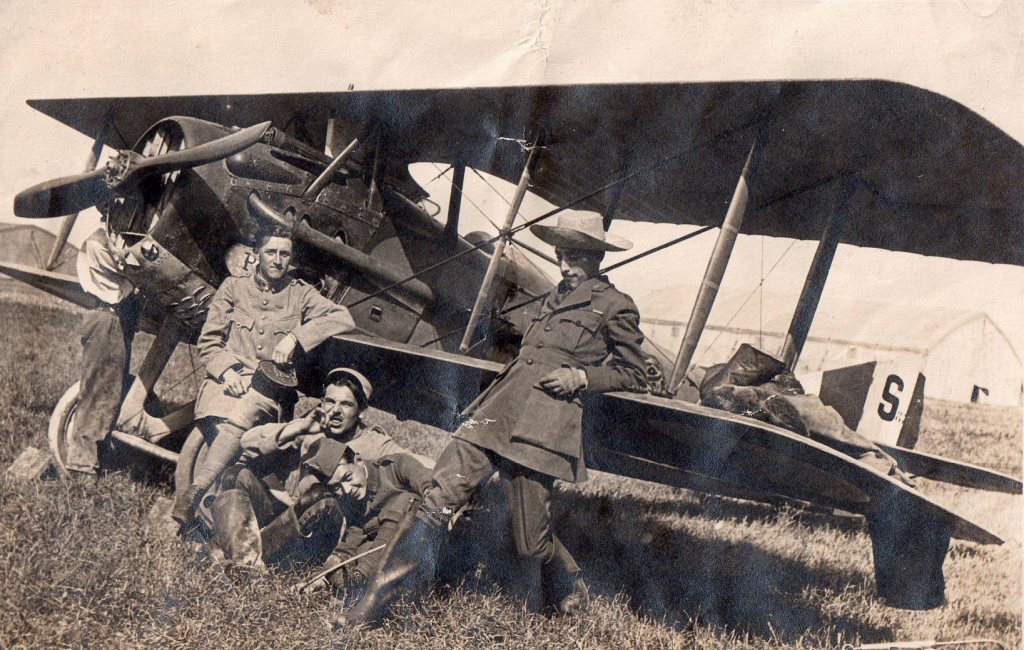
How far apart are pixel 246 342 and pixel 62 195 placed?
1674 mm

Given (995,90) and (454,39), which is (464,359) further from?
(995,90)

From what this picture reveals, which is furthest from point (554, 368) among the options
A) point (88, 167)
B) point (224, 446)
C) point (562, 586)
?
point (88, 167)

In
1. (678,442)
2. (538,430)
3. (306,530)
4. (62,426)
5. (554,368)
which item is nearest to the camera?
(538,430)

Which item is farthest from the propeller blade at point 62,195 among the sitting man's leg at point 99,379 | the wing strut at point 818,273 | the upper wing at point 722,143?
the wing strut at point 818,273

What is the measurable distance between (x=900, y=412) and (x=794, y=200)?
162 centimetres

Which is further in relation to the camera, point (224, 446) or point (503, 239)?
point (503, 239)

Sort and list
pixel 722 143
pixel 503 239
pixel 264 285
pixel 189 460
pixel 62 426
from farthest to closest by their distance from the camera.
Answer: pixel 62 426, pixel 503 239, pixel 722 143, pixel 189 460, pixel 264 285

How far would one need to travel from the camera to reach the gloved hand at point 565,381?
293 cm

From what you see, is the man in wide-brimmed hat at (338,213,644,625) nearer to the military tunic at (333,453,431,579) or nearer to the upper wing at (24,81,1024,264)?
the military tunic at (333,453,431,579)

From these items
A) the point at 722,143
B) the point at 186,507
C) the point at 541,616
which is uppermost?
the point at 722,143

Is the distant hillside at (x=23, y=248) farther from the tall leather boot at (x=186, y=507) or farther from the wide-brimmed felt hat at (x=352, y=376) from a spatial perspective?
the wide-brimmed felt hat at (x=352, y=376)

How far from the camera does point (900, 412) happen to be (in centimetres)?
370

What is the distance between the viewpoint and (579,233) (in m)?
3.16

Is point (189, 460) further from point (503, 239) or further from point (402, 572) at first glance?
point (503, 239)
